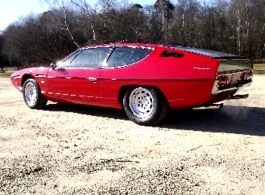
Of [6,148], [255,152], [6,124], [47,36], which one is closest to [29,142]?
[6,148]

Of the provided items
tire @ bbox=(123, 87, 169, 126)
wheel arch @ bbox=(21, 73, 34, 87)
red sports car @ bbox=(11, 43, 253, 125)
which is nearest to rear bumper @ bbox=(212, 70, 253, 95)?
red sports car @ bbox=(11, 43, 253, 125)

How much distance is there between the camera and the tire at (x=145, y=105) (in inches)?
187

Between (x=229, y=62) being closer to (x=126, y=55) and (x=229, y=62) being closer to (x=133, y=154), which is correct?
(x=126, y=55)

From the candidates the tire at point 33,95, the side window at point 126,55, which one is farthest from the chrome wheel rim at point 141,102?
the tire at point 33,95

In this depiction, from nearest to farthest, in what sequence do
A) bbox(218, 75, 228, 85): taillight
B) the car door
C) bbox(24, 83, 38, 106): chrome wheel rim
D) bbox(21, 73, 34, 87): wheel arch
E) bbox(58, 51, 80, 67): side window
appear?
bbox(218, 75, 228, 85): taillight → the car door → bbox(58, 51, 80, 67): side window → bbox(24, 83, 38, 106): chrome wheel rim → bbox(21, 73, 34, 87): wheel arch

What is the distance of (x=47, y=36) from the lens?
37438 mm

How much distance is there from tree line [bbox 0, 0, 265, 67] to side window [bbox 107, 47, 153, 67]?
1602 centimetres

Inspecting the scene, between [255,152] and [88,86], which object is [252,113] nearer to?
[255,152]

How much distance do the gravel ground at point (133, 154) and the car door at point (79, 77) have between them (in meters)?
0.38

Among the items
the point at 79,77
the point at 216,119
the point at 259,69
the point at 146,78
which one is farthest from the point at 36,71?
the point at 259,69

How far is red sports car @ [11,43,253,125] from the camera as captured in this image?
14.3 ft

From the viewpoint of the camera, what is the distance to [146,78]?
15.6 ft

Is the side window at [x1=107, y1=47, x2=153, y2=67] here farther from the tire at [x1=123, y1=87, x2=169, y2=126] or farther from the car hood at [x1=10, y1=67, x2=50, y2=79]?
the car hood at [x1=10, y1=67, x2=50, y2=79]

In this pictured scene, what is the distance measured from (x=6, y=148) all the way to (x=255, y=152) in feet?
9.30
